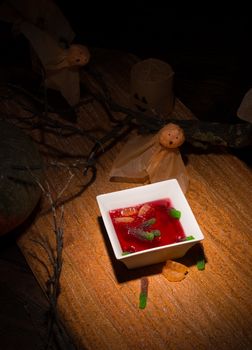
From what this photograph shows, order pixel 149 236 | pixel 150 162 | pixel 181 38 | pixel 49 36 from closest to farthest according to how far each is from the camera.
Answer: pixel 149 236, pixel 150 162, pixel 49 36, pixel 181 38

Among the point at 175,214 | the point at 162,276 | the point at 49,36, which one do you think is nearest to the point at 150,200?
the point at 175,214

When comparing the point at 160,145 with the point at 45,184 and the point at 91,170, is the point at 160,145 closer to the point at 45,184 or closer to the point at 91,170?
the point at 91,170

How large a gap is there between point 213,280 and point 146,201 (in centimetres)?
Result: 40

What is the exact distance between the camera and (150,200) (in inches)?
81.0

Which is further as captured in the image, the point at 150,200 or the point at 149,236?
the point at 150,200

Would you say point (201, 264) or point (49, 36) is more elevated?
point (49, 36)

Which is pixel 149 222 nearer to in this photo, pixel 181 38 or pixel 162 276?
pixel 162 276

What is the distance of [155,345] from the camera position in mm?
1836

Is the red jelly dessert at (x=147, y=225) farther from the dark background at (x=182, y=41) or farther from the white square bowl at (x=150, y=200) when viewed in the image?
the dark background at (x=182, y=41)

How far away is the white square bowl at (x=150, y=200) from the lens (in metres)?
1.87

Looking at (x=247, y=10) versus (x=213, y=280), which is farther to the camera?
(x=247, y=10)

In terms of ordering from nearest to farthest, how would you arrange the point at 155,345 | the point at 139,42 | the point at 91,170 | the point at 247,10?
the point at 155,345
the point at 91,170
the point at 247,10
the point at 139,42

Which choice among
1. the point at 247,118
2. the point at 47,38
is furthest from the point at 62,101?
the point at 247,118

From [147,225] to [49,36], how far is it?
1031mm
